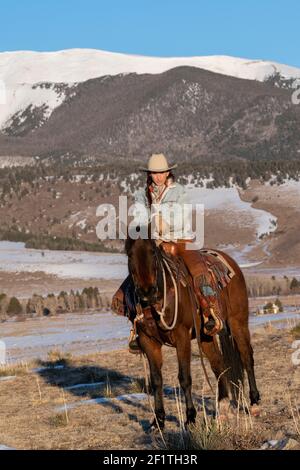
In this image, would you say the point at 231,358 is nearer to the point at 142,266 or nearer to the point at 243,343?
the point at 243,343

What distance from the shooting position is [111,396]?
39.2ft

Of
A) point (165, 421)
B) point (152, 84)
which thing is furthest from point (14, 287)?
point (152, 84)

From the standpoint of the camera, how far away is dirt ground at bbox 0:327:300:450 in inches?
350

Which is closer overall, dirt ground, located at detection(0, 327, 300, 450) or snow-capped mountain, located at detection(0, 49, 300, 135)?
dirt ground, located at detection(0, 327, 300, 450)

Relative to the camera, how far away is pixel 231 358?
10.6 meters

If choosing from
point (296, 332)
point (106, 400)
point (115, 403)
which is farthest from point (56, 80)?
point (115, 403)

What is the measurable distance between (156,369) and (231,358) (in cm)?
173

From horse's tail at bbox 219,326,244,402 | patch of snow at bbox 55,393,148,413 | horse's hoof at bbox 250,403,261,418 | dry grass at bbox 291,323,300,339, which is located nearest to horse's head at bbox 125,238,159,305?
horse's hoof at bbox 250,403,261,418

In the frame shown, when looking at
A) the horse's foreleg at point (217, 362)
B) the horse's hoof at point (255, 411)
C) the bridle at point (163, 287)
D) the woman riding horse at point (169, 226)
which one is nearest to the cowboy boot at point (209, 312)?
the woman riding horse at point (169, 226)

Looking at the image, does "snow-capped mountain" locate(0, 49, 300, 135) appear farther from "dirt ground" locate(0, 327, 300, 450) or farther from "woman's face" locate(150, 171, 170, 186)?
"woman's face" locate(150, 171, 170, 186)
